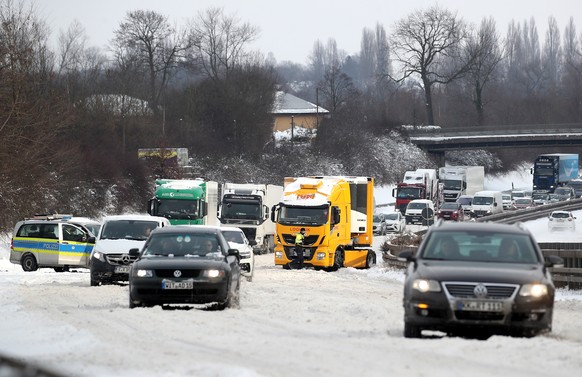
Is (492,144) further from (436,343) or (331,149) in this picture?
(436,343)

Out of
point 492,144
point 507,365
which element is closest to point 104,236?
point 507,365

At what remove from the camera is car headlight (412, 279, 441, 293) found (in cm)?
1454

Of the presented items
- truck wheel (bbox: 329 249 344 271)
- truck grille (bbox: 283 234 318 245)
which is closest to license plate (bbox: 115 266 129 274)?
truck grille (bbox: 283 234 318 245)

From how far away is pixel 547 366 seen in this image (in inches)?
475

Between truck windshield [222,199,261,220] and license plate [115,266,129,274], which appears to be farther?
truck windshield [222,199,261,220]

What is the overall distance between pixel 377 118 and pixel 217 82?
28511 millimetres

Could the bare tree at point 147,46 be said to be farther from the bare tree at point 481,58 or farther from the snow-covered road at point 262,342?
the snow-covered road at point 262,342

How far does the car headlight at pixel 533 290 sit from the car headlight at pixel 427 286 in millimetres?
1005

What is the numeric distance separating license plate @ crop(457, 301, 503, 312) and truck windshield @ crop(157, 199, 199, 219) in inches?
1327

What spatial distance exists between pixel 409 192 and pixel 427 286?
225 ft

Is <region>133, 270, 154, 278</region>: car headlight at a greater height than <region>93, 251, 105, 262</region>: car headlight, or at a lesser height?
greater

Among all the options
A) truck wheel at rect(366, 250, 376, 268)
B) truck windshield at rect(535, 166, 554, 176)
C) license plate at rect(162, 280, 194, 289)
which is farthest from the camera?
truck windshield at rect(535, 166, 554, 176)

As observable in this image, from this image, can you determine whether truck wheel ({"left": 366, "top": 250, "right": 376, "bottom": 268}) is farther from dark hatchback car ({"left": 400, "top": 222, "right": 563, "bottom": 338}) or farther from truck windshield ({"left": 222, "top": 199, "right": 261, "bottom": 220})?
dark hatchback car ({"left": 400, "top": 222, "right": 563, "bottom": 338})

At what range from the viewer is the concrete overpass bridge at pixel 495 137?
12525 centimetres
